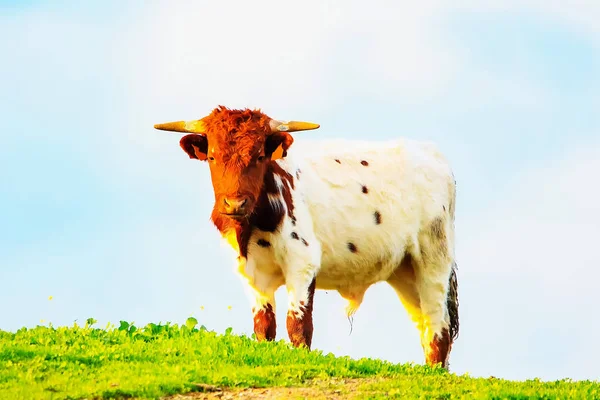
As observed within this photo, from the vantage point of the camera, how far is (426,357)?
69.1 ft

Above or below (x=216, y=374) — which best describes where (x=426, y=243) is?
above

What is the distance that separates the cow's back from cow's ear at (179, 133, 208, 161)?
159cm

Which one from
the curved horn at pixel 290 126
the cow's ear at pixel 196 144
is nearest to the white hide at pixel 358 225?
the curved horn at pixel 290 126

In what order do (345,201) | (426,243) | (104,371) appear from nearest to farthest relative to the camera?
1. (104,371)
2. (345,201)
3. (426,243)

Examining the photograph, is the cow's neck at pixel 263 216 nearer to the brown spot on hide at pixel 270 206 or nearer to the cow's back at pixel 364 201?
the brown spot on hide at pixel 270 206

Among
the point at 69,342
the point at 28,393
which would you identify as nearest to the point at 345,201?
the point at 69,342

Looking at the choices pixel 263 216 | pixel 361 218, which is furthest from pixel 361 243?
pixel 263 216

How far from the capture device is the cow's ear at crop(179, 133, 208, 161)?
17844 millimetres

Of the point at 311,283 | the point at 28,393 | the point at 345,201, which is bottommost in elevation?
the point at 28,393

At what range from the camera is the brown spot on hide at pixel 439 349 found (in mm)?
20938

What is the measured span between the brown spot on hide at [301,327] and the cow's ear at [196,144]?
2840 mm

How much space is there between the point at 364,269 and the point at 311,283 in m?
2.04

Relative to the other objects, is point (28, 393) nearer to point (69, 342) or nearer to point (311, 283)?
point (69, 342)

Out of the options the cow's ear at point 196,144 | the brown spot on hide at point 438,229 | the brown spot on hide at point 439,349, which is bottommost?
the brown spot on hide at point 439,349
